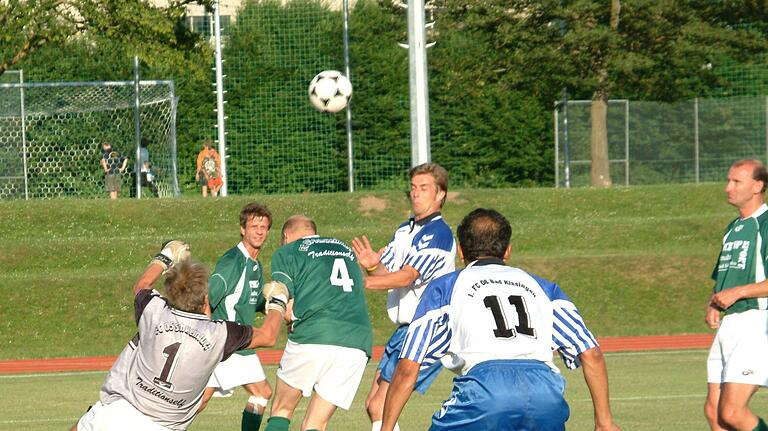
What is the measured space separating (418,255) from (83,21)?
60.8 ft

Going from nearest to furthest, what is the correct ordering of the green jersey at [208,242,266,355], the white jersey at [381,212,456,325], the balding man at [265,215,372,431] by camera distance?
1. the balding man at [265,215,372,431]
2. the white jersey at [381,212,456,325]
3. the green jersey at [208,242,266,355]

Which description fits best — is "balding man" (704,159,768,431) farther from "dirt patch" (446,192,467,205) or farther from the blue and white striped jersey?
"dirt patch" (446,192,467,205)

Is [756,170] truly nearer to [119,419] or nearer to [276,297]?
[276,297]

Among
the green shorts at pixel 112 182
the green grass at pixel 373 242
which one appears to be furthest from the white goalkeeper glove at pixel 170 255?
the green shorts at pixel 112 182

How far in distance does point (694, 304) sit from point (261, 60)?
14.7m

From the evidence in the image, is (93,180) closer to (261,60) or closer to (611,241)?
(261,60)

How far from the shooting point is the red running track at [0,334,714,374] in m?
17.3

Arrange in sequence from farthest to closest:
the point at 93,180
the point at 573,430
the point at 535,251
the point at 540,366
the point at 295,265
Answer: the point at 93,180, the point at 535,251, the point at 573,430, the point at 295,265, the point at 540,366

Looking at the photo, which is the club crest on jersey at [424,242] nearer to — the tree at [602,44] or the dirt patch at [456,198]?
the dirt patch at [456,198]

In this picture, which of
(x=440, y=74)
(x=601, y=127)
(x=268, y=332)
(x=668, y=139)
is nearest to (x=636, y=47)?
(x=601, y=127)

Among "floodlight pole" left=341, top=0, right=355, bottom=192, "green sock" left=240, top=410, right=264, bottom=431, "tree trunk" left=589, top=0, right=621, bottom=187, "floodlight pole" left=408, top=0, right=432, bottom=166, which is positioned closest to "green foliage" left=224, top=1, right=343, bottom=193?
"floodlight pole" left=341, top=0, right=355, bottom=192

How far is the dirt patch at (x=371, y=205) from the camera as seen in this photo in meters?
26.5

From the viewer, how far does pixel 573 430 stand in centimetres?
1041

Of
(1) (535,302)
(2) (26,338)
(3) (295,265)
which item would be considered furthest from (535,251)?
(1) (535,302)
